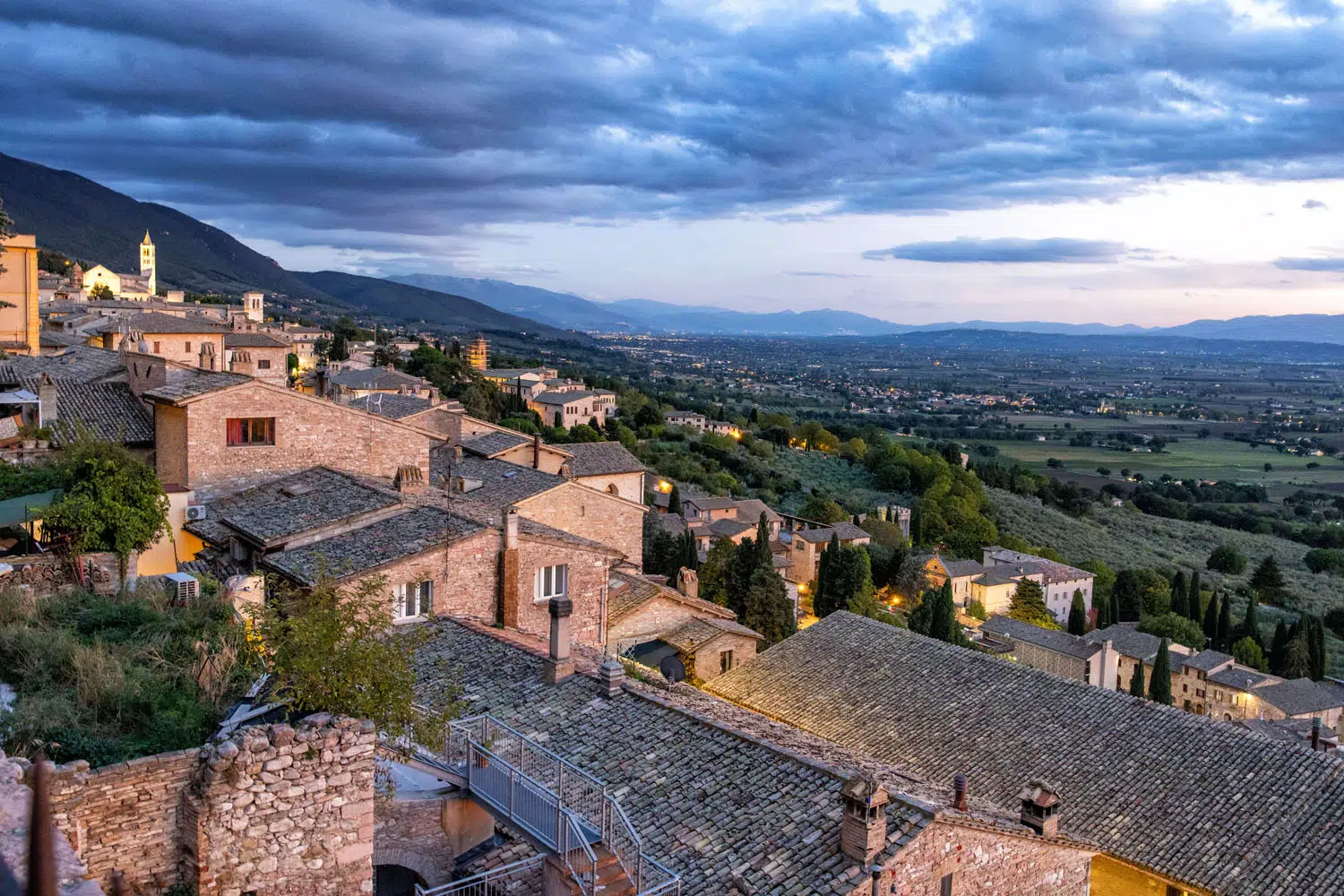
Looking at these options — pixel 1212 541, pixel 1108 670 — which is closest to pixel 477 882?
pixel 1108 670

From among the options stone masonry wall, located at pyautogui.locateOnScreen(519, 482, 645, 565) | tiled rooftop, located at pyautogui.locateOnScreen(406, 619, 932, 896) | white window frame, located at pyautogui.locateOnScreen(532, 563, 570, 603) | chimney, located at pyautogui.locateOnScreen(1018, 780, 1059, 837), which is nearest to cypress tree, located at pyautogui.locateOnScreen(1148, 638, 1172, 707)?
stone masonry wall, located at pyautogui.locateOnScreen(519, 482, 645, 565)

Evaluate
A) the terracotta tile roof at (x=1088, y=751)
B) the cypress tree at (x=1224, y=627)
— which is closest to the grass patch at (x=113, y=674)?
the terracotta tile roof at (x=1088, y=751)

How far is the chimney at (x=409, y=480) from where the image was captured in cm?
2155

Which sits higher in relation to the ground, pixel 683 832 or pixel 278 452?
pixel 278 452

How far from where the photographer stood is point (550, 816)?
32.4 feet

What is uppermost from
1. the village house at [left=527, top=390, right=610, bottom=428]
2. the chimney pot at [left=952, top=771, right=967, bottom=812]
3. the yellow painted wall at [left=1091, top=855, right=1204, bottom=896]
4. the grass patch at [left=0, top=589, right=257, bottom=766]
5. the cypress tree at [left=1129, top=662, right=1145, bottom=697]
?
the grass patch at [left=0, top=589, right=257, bottom=766]

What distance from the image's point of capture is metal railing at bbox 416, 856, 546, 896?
10070mm

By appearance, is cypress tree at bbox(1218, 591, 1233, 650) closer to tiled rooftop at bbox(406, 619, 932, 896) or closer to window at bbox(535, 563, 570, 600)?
window at bbox(535, 563, 570, 600)

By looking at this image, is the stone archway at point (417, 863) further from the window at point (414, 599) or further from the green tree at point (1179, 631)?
the green tree at point (1179, 631)

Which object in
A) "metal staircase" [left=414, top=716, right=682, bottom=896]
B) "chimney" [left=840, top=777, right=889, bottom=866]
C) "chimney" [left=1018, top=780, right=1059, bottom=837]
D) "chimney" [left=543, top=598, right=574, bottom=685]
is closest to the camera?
"metal staircase" [left=414, top=716, right=682, bottom=896]

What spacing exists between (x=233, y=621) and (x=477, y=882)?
4656 millimetres

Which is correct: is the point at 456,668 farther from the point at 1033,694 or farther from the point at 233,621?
the point at 1033,694

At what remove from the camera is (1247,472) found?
474 ft

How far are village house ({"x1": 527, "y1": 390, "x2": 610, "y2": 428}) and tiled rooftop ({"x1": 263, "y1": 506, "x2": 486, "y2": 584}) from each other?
60859 mm
